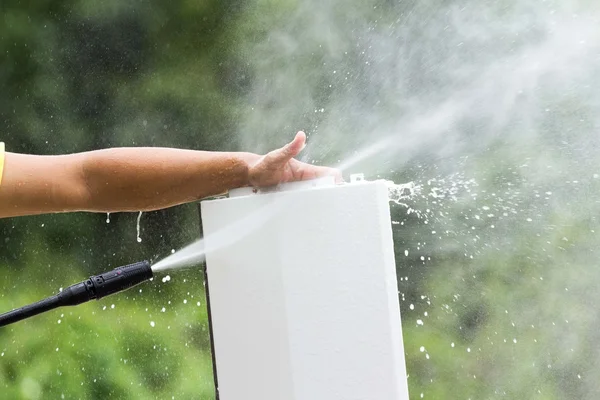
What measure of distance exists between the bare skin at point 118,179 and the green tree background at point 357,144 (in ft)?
3.04

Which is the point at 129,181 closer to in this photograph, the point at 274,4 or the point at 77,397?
the point at 274,4

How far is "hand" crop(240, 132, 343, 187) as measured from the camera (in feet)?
3.35

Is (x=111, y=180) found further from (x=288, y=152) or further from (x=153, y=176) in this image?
(x=288, y=152)

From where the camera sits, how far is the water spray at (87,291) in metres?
0.87

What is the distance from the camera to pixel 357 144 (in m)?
2.02

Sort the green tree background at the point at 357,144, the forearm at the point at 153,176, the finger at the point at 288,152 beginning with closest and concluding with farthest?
the finger at the point at 288,152, the forearm at the point at 153,176, the green tree background at the point at 357,144

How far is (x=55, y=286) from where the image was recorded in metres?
2.30

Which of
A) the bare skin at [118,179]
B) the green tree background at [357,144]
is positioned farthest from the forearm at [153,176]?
the green tree background at [357,144]

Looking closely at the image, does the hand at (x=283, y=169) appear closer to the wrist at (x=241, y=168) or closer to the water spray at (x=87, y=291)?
the wrist at (x=241, y=168)

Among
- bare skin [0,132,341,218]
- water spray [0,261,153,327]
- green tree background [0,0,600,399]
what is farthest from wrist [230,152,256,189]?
green tree background [0,0,600,399]

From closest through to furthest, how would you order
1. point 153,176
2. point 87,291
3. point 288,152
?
point 87,291 < point 288,152 < point 153,176

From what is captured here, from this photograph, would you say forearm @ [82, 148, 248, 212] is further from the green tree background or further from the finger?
the green tree background

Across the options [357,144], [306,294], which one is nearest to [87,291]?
[306,294]

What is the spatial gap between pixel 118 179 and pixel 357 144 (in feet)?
3.25
